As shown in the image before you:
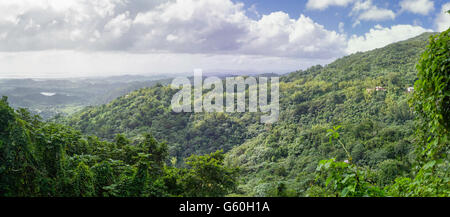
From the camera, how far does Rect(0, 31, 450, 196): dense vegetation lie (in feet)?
4.50

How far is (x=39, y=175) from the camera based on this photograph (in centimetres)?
167

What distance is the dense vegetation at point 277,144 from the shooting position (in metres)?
1.37

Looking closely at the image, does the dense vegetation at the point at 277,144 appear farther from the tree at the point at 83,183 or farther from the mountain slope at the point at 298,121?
the mountain slope at the point at 298,121

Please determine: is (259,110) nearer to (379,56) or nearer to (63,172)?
(379,56)

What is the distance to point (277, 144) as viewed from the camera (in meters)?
21.6

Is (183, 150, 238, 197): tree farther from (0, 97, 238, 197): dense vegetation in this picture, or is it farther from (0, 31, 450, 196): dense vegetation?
(0, 97, 238, 197): dense vegetation

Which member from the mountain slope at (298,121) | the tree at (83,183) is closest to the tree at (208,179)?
the tree at (83,183)

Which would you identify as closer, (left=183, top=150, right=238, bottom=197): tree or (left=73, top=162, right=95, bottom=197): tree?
(left=73, top=162, right=95, bottom=197): tree

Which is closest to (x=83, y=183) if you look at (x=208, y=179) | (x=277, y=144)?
(x=208, y=179)

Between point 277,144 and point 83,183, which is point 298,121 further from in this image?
point 83,183

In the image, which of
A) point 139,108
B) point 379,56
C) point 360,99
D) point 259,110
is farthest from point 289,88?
point 139,108

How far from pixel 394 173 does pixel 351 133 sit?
9478 millimetres

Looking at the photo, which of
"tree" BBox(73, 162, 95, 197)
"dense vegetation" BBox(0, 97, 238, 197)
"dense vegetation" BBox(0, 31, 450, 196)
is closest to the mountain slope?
"dense vegetation" BBox(0, 31, 450, 196)
